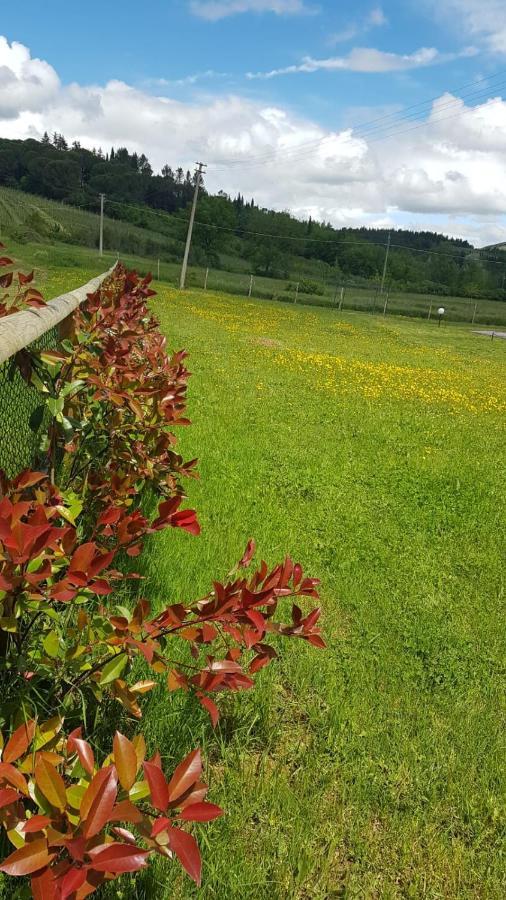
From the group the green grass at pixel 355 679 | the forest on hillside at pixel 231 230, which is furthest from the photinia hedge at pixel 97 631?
the forest on hillside at pixel 231 230

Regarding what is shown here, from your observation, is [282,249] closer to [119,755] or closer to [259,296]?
[259,296]

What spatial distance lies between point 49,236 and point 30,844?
60601mm

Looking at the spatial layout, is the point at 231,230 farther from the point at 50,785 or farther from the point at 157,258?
the point at 50,785

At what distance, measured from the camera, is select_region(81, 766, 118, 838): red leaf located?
2.41ft

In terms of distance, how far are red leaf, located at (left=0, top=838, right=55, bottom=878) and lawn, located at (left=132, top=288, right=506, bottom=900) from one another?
2.90ft

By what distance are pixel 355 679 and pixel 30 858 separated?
6.46 ft

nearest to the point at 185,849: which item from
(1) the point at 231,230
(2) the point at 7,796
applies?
(2) the point at 7,796

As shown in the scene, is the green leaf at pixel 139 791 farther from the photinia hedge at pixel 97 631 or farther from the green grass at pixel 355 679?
the green grass at pixel 355 679

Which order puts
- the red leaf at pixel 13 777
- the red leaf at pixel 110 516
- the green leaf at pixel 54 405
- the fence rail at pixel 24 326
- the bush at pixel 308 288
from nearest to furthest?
the red leaf at pixel 13 777
the fence rail at pixel 24 326
the red leaf at pixel 110 516
the green leaf at pixel 54 405
the bush at pixel 308 288

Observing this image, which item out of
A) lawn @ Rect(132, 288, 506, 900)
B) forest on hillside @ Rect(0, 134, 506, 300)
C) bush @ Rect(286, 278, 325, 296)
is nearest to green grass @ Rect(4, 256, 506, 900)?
lawn @ Rect(132, 288, 506, 900)

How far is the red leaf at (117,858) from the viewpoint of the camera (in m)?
0.72

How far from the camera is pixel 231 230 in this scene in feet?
264

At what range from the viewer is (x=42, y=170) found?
9156cm

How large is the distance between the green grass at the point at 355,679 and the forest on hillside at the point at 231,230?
6698 cm
